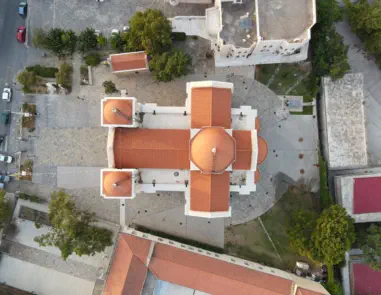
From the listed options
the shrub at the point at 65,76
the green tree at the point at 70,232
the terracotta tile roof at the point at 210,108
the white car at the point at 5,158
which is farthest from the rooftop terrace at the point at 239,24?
the white car at the point at 5,158

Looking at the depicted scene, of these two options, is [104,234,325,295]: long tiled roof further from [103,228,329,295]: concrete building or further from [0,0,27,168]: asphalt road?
[0,0,27,168]: asphalt road

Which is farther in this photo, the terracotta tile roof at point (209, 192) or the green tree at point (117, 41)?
the green tree at point (117, 41)

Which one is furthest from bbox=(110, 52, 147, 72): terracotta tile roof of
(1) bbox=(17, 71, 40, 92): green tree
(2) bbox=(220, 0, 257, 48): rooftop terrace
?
(2) bbox=(220, 0, 257, 48): rooftop terrace

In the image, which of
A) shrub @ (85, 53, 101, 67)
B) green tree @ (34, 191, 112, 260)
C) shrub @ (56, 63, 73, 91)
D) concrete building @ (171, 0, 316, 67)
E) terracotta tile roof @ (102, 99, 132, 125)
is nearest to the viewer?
terracotta tile roof @ (102, 99, 132, 125)

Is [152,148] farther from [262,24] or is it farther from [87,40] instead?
[262,24]

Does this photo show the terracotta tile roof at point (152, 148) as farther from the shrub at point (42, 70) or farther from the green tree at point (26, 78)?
the shrub at point (42, 70)
